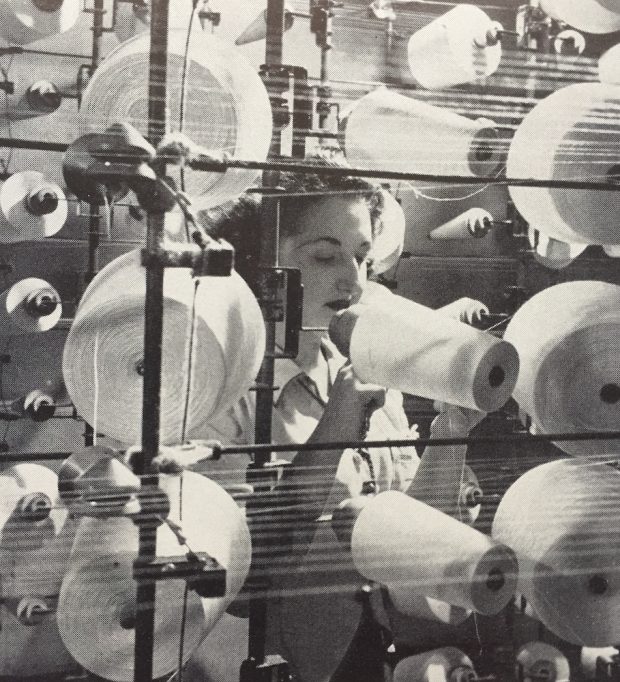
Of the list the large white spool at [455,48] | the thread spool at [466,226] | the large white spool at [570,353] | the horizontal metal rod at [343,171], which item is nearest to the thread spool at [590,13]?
the large white spool at [455,48]

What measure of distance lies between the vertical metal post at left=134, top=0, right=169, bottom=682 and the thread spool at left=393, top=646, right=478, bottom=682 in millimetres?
407

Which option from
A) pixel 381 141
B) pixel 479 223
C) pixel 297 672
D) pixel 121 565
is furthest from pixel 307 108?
pixel 479 223

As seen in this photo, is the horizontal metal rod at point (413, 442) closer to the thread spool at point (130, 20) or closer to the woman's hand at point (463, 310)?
the woman's hand at point (463, 310)

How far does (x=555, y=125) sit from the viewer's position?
0.98 metres

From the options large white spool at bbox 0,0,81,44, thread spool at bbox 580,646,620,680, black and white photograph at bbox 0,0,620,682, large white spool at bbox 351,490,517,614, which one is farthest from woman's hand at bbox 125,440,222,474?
thread spool at bbox 580,646,620,680

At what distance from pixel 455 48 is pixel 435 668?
2.92 feet

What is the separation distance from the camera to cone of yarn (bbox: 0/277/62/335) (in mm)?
1688

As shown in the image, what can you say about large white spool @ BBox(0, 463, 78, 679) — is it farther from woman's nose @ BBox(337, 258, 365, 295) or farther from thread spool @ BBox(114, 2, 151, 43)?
thread spool @ BBox(114, 2, 151, 43)

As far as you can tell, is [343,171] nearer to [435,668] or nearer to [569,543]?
[569,543]

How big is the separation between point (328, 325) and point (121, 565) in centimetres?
38

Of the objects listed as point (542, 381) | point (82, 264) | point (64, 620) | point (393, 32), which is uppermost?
point (393, 32)

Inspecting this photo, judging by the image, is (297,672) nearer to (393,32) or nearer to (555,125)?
(555,125)

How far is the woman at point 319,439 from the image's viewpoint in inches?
39.4

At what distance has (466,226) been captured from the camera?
2236mm
